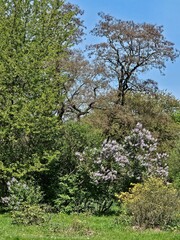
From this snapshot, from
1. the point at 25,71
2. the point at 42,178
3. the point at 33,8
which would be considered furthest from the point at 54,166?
the point at 33,8

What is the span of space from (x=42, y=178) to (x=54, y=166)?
69 cm

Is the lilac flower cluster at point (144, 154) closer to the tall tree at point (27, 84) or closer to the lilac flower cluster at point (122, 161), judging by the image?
the lilac flower cluster at point (122, 161)

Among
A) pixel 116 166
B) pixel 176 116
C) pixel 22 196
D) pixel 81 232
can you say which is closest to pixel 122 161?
pixel 116 166

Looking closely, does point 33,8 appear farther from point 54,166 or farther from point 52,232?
point 52,232

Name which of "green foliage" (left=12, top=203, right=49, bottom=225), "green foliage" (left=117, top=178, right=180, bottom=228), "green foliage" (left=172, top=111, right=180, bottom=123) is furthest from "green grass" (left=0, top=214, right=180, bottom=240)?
"green foliage" (left=172, top=111, right=180, bottom=123)

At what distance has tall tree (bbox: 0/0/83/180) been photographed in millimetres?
16500

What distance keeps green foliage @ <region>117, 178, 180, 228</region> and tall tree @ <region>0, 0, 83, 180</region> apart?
197 inches

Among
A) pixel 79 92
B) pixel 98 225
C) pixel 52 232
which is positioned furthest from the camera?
pixel 79 92

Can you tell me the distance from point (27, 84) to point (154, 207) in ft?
24.6

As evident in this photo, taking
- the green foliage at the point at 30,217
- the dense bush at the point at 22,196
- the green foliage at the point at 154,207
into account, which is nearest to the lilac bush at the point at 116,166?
the dense bush at the point at 22,196

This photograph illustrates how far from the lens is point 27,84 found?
17.0 meters

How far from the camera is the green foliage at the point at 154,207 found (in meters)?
12.3

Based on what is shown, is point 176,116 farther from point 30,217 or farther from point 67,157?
point 30,217

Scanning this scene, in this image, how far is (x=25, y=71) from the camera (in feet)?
54.5
